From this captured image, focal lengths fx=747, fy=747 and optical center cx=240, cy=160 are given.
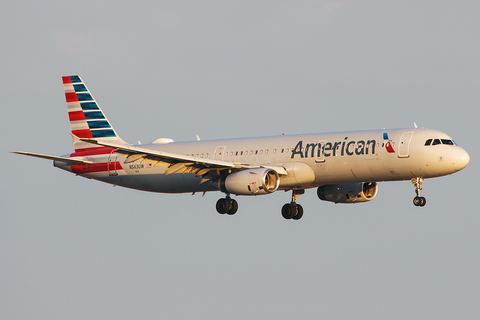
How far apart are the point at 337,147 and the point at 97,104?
21645mm

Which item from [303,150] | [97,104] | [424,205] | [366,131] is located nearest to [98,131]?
[97,104]

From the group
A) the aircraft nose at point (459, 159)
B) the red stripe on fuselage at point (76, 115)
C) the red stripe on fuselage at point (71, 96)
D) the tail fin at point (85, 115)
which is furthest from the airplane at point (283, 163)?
the red stripe on fuselage at point (71, 96)

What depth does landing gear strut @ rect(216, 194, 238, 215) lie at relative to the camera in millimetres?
52938

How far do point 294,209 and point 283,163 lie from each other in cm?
711

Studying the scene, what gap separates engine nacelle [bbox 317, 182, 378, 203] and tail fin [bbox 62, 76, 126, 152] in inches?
680

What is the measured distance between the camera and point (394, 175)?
1849 inches

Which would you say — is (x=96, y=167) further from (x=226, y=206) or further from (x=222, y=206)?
(x=226, y=206)

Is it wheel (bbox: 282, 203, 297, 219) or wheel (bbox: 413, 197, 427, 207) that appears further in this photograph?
wheel (bbox: 282, 203, 297, 219)

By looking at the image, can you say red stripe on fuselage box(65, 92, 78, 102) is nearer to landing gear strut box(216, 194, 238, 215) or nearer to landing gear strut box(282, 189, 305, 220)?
landing gear strut box(216, 194, 238, 215)

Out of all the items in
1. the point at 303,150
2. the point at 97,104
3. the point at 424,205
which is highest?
the point at 97,104

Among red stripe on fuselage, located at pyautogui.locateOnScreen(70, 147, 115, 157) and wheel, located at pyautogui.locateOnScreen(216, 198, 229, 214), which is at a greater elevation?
red stripe on fuselage, located at pyautogui.locateOnScreen(70, 147, 115, 157)

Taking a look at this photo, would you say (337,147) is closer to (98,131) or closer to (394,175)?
(394,175)

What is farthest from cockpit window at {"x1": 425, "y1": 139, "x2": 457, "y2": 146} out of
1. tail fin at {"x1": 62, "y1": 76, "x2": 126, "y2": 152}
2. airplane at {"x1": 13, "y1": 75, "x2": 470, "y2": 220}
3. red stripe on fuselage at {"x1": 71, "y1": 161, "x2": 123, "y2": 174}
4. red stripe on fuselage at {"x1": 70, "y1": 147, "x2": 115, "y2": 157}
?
tail fin at {"x1": 62, "y1": 76, "x2": 126, "y2": 152}

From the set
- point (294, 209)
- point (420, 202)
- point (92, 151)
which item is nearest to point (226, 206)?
point (294, 209)
